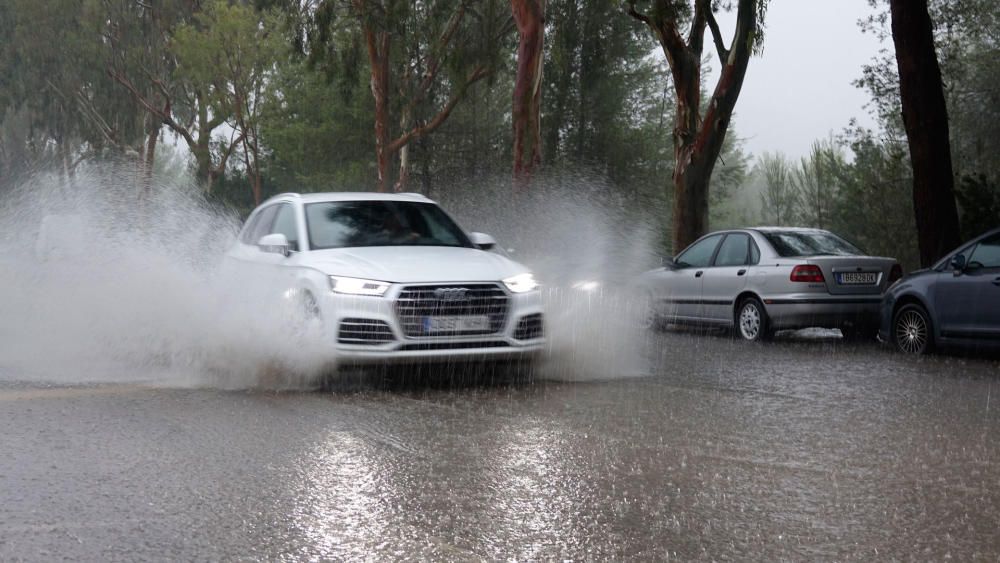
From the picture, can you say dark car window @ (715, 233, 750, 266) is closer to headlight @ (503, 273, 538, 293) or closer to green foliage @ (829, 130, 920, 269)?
headlight @ (503, 273, 538, 293)

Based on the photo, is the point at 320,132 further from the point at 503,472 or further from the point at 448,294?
the point at 503,472

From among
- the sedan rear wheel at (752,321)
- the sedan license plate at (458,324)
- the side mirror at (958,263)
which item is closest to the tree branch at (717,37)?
the sedan rear wheel at (752,321)

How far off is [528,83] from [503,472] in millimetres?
22886

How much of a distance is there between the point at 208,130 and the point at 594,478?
4916 centimetres

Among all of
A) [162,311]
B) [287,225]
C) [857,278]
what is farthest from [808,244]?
[162,311]

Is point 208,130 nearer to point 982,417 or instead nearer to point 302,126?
point 302,126

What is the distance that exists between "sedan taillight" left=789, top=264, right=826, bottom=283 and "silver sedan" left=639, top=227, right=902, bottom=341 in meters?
0.01

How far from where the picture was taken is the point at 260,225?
483 inches

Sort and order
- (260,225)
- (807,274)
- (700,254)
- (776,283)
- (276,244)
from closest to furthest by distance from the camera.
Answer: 1. (276,244)
2. (260,225)
3. (807,274)
4. (776,283)
5. (700,254)

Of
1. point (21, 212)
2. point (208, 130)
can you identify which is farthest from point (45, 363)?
point (208, 130)

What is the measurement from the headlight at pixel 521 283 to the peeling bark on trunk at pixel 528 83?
18492 mm

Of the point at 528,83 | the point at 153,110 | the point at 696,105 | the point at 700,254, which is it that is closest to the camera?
the point at 700,254

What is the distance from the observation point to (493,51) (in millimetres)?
38344

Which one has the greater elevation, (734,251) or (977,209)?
(977,209)
